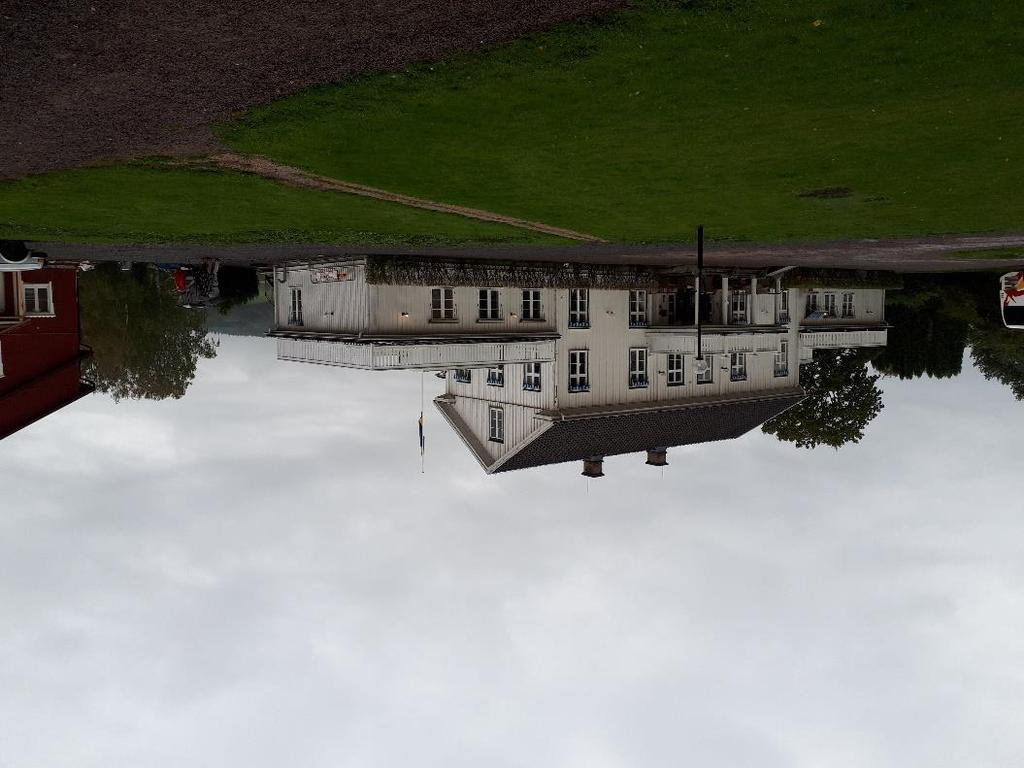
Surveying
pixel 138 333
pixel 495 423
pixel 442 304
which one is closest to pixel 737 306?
pixel 495 423

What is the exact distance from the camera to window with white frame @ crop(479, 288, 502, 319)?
1128 inches

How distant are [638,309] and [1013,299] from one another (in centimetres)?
1756

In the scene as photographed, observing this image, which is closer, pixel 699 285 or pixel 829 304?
pixel 699 285

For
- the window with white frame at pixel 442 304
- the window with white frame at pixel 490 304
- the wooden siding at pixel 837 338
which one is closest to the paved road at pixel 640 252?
the window with white frame at pixel 442 304

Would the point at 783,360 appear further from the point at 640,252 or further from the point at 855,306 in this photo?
the point at 640,252

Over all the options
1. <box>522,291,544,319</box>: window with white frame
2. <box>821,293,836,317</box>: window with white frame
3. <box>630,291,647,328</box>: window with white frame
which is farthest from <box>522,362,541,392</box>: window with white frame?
<box>821,293,836,317</box>: window with white frame

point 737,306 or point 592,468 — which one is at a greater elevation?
point 737,306

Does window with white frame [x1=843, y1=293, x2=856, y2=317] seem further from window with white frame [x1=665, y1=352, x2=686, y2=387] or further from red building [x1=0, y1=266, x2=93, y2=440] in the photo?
red building [x1=0, y1=266, x2=93, y2=440]

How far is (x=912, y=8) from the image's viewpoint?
41.1ft

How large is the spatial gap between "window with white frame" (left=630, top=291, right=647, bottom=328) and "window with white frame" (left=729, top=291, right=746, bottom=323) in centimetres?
403

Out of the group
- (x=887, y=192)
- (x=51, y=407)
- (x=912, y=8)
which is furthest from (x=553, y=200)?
(x=51, y=407)

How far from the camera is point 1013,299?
33719mm

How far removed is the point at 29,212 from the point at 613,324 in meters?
21.2

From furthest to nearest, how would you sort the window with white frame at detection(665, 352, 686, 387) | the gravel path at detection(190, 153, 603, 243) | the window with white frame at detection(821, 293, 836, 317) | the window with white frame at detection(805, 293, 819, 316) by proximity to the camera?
1. the window with white frame at detection(821, 293, 836, 317)
2. the window with white frame at detection(805, 293, 819, 316)
3. the window with white frame at detection(665, 352, 686, 387)
4. the gravel path at detection(190, 153, 603, 243)
